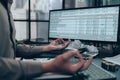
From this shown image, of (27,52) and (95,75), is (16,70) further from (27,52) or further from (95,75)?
(27,52)

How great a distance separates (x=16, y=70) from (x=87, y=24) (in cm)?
91

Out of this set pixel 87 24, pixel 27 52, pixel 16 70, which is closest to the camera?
pixel 16 70

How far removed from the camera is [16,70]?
1.87 ft

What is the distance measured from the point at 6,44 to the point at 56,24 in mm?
936

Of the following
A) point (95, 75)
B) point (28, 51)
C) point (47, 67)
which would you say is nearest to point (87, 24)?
point (28, 51)

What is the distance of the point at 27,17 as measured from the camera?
2.22 meters

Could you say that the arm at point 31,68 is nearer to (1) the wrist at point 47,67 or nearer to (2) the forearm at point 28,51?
(1) the wrist at point 47,67

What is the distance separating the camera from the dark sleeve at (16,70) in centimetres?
56

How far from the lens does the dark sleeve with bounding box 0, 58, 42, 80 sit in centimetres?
56

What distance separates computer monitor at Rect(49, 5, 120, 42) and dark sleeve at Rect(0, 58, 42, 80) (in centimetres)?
78

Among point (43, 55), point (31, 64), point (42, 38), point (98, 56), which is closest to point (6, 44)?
point (31, 64)

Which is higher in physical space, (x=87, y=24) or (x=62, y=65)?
(x=87, y=24)

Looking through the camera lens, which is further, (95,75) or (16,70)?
(95,75)

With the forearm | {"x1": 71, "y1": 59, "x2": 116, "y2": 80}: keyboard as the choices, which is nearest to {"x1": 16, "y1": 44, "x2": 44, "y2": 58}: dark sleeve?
the forearm
